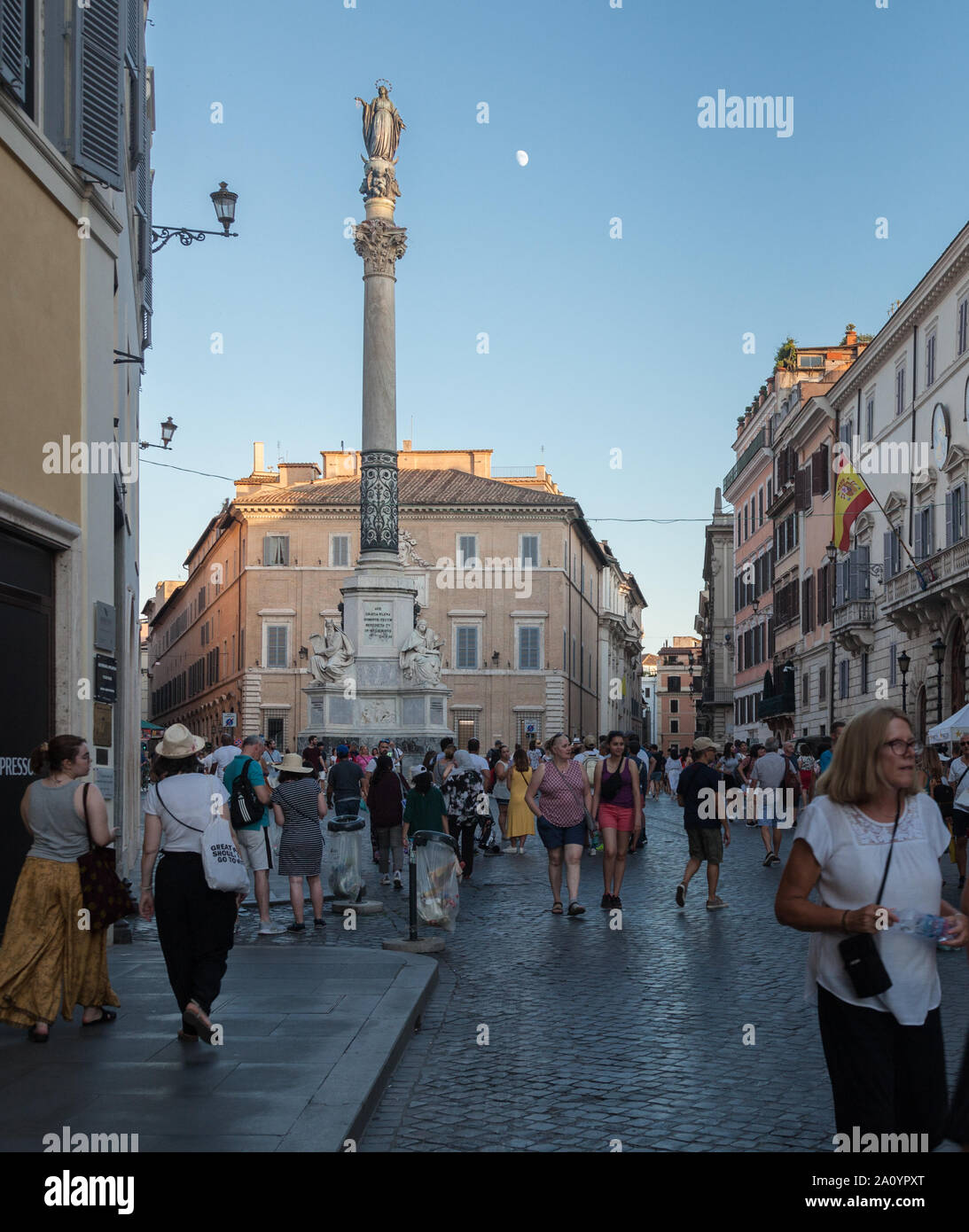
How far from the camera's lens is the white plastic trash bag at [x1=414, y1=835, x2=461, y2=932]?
40.0ft

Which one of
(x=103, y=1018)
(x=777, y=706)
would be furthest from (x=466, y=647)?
(x=103, y=1018)

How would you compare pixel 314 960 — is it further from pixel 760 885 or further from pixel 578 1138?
pixel 760 885

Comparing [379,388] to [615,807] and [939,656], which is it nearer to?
[939,656]

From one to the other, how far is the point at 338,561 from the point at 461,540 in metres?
5.88

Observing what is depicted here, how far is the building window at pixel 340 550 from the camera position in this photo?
70.8m

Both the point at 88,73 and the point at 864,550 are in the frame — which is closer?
the point at 88,73

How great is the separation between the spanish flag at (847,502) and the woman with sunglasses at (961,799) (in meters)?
20.8

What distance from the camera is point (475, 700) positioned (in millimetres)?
69188

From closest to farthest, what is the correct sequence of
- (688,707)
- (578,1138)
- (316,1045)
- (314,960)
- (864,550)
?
(578,1138)
(316,1045)
(314,960)
(864,550)
(688,707)

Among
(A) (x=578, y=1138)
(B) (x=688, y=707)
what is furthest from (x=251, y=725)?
(B) (x=688, y=707)

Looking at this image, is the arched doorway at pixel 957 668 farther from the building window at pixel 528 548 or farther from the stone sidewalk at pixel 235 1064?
the building window at pixel 528 548

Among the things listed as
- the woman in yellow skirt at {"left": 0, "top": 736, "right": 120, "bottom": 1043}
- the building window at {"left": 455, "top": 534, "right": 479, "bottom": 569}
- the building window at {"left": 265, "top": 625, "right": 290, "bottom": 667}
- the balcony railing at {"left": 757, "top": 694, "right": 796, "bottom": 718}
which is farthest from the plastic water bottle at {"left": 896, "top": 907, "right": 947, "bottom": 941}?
the building window at {"left": 455, "top": 534, "right": 479, "bottom": 569}

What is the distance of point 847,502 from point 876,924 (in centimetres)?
3453

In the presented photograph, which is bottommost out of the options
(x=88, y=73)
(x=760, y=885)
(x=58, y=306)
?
(x=760, y=885)
